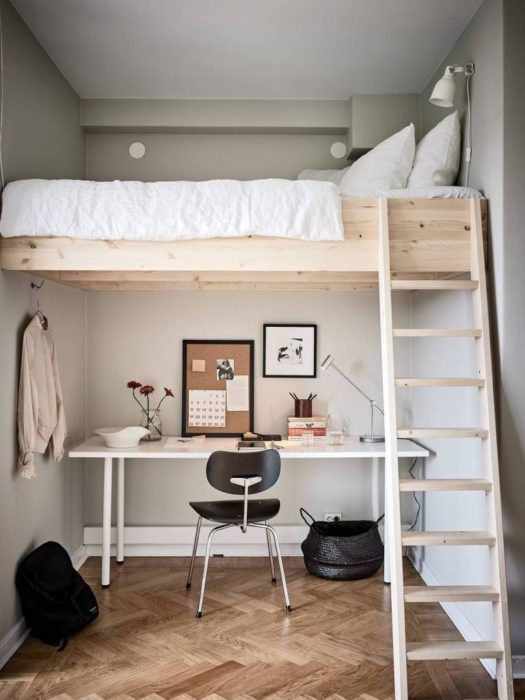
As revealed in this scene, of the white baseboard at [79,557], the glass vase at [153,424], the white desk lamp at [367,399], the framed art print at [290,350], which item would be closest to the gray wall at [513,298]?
the white desk lamp at [367,399]

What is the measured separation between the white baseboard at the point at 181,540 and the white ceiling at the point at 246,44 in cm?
289

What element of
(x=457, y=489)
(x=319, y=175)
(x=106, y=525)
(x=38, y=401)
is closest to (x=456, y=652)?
(x=457, y=489)

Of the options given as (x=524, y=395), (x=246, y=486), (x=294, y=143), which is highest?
(x=294, y=143)

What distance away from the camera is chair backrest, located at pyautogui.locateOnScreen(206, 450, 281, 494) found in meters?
3.47

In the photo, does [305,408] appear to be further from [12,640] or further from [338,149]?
[12,640]

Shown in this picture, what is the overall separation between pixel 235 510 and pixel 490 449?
1.54 m

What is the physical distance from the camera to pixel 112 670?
9.43 ft

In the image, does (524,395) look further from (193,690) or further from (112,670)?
(112,670)

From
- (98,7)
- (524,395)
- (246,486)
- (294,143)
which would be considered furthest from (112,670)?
(294,143)

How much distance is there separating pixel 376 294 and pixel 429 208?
152 centimetres

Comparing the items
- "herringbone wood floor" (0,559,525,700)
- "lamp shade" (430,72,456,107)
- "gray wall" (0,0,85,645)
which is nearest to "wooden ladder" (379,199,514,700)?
"herringbone wood floor" (0,559,525,700)

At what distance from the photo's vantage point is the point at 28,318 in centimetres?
338

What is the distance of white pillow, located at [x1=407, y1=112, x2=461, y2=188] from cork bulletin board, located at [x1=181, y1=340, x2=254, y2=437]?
175 centimetres

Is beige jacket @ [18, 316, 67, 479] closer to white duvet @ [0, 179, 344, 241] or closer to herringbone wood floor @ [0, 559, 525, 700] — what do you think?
white duvet @ [0, 179, 344, 241]
